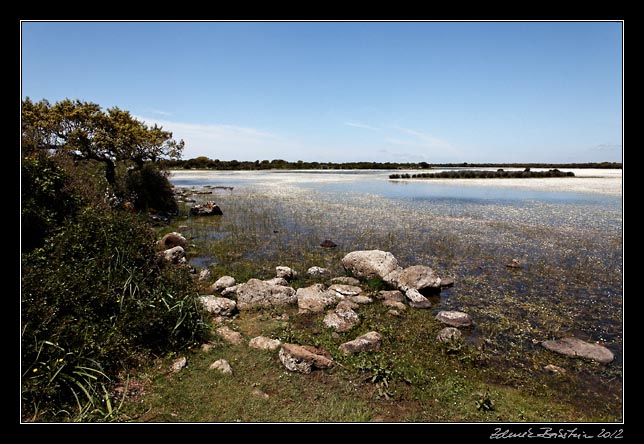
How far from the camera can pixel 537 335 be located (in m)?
9.36

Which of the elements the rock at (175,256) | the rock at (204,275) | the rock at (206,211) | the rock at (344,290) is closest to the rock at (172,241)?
the rock at (175,256)

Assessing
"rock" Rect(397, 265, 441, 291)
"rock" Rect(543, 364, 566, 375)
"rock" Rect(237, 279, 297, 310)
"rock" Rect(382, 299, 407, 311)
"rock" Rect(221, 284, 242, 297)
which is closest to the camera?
"rock" Rect(543, 364, 566, 375)

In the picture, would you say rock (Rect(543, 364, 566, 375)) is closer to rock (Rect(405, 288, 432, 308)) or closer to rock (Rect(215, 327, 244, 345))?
rock (Rect(405, 288, 432, 308))

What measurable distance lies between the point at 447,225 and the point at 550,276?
975 centimetres

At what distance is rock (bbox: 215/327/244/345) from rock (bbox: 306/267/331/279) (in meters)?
5.46

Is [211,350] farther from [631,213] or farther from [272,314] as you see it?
[631,213]

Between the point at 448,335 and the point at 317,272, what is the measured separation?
6.53m

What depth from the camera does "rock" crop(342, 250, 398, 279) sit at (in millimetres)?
13438

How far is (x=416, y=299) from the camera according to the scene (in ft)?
37.5

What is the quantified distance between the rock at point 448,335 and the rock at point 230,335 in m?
5.51

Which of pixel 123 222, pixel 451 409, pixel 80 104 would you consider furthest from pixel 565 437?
pixel 80 104

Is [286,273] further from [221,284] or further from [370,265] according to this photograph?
[370,265]

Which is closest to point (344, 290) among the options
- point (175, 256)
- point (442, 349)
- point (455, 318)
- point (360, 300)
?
point (360, 300)

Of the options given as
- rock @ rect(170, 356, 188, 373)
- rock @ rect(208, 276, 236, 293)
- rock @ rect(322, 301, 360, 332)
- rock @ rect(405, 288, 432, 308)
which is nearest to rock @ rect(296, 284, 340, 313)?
Result: rock @ rect(322, 301, 360, 332)
